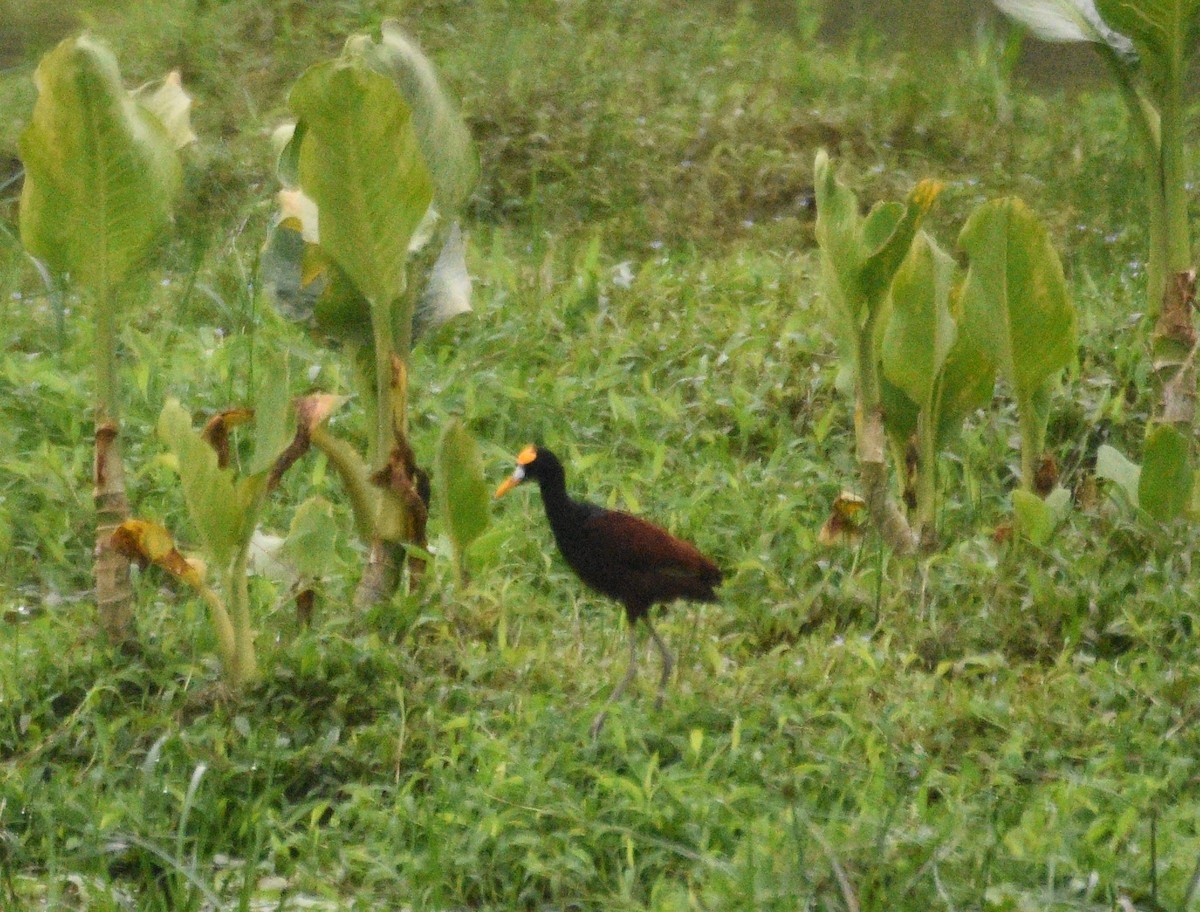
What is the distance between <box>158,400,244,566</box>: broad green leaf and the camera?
331 cm

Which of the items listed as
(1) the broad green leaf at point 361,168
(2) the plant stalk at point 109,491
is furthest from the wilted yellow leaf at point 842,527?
(2) the plant stalk at point 109,491

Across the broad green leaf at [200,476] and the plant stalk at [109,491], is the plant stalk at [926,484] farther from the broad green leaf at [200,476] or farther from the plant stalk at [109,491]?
the plant stalk at [109,491]

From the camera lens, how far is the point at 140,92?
12.3ft

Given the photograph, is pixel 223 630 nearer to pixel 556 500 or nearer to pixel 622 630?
pixel 556 500

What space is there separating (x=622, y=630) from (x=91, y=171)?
1580mm

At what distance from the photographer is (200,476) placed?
332 centimetres

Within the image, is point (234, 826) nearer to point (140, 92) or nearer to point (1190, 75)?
point (140, 92)

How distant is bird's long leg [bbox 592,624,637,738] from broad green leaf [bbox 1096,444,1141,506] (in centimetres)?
133

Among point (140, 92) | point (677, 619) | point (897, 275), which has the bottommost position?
→ point (677, 619)

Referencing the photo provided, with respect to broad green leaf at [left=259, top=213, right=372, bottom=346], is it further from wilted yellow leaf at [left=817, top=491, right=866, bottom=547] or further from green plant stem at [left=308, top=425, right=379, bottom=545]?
wilted yellow leaf at [left=817, top=491, right=866, bottom=547]

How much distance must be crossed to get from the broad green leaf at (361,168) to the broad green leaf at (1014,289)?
1.33 meters

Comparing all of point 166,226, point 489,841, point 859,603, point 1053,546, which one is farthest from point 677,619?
point 166,226

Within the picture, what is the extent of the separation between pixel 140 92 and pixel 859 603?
199 cm

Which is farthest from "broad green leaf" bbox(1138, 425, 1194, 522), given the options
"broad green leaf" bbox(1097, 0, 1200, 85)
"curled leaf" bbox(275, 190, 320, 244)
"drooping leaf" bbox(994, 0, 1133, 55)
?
"curled leaf" bbox(275, 190, 320, 244)
